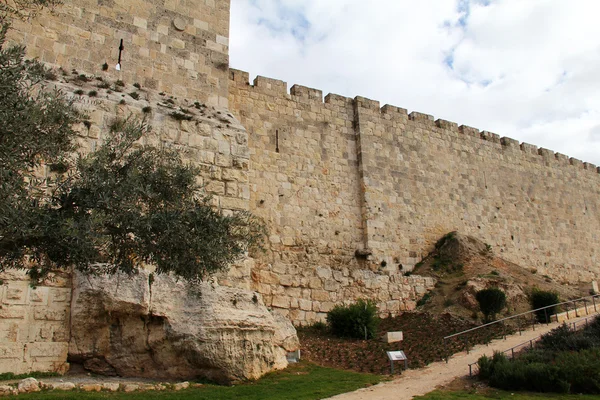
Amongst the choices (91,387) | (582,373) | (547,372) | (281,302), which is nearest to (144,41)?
(281,302)

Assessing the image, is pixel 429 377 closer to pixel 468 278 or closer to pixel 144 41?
pixel 468 278

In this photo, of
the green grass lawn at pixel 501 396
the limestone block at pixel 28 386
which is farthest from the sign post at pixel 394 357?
the limestone block at pixel 28 386

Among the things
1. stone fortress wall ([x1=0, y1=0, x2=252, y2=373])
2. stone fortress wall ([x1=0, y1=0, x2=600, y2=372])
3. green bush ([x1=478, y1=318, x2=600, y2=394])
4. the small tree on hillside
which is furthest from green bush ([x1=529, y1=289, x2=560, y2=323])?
the small tree on hillside

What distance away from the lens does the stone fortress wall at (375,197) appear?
51.3ft

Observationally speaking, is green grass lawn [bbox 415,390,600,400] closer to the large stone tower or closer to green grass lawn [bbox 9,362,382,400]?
green grass lawn [bbox 9,362,382,400]

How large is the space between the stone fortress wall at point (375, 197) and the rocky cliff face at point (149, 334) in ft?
16.2

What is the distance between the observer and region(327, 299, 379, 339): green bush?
13055 mm

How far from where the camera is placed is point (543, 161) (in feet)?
79.8

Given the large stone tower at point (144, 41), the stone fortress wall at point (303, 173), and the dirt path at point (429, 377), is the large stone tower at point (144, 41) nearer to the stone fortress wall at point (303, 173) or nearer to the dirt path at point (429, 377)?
the stone fortress wall at point (303, 173)

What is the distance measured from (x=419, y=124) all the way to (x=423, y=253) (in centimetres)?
494

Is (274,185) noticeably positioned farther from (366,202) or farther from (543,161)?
(543,161)

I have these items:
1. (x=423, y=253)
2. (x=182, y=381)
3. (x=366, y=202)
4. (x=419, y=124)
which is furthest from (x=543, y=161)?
(x=182, y=381)

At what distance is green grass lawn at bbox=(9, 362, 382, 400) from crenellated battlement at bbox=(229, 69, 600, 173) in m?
9.75

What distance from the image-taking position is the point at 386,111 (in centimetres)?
1994
